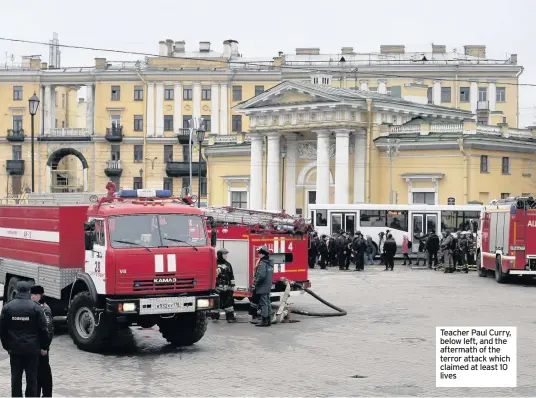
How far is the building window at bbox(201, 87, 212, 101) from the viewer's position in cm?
8912

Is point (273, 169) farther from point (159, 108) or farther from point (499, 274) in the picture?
point (499, 274)

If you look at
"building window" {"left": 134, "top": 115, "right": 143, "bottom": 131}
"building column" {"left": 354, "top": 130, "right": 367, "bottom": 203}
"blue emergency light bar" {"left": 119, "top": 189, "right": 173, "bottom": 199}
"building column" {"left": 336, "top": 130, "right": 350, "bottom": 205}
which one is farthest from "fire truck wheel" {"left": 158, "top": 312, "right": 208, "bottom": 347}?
"building window" {"left": 134, "top": 115, "right": 143, "bottom": 131}

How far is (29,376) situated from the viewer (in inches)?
464

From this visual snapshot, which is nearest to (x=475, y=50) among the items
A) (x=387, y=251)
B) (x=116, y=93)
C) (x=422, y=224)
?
(x=116, y=93)

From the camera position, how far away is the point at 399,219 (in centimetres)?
4891

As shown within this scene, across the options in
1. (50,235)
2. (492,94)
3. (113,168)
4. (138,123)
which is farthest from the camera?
(113,168)

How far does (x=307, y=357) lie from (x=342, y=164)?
1710 inches

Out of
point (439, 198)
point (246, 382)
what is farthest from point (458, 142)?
point (246, 382)

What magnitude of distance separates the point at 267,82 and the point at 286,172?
85.0 ft

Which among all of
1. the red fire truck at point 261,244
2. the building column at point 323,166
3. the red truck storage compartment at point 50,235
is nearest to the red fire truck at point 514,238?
the red fire truck at point 261,244

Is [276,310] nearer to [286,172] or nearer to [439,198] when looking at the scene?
[439,198]

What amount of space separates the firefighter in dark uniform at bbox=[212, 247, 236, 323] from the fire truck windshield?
12.3 ft

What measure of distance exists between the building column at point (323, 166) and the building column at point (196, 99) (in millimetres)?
30438

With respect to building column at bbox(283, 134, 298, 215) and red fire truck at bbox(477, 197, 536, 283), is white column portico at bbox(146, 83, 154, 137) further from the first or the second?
red fire truck at bbox(477, 197, 536, 283)
